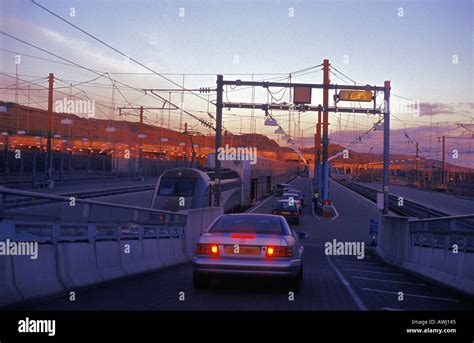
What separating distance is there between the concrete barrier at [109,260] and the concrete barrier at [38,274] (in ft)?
6.48

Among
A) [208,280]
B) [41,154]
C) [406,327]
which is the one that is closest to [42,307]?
[208,280]

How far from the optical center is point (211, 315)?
8672 millimetres

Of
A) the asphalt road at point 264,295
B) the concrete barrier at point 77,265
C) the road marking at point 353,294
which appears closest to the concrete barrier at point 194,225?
the asphalt road at point 264,295

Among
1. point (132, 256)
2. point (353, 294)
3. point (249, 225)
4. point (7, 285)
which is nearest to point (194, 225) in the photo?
point (132, 256)

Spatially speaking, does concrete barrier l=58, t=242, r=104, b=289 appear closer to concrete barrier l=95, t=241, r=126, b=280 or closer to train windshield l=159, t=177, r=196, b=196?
concrete barrier l=95, t=241, r=126, b=280

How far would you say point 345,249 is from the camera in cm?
3083

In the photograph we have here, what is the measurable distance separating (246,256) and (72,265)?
296 cm

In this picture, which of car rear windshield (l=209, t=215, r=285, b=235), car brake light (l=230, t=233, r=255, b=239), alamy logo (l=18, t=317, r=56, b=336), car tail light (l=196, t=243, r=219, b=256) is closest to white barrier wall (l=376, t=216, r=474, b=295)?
car rear windshield (l=209, t=215, r=285, b=235)

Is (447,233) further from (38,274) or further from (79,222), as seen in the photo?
(38,274)

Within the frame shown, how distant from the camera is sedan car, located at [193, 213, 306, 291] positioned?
10.5 m

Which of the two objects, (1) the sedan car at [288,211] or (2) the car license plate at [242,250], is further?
(1) the sedan car at [288,211]

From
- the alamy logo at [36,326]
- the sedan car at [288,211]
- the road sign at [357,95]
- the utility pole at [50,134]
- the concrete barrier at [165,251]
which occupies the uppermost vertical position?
the road sign at [357,95]

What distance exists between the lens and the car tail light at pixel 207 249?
1075 centimetres

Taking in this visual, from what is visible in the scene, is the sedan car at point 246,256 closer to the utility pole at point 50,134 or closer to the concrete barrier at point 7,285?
the concrete barrier at point 7,285
